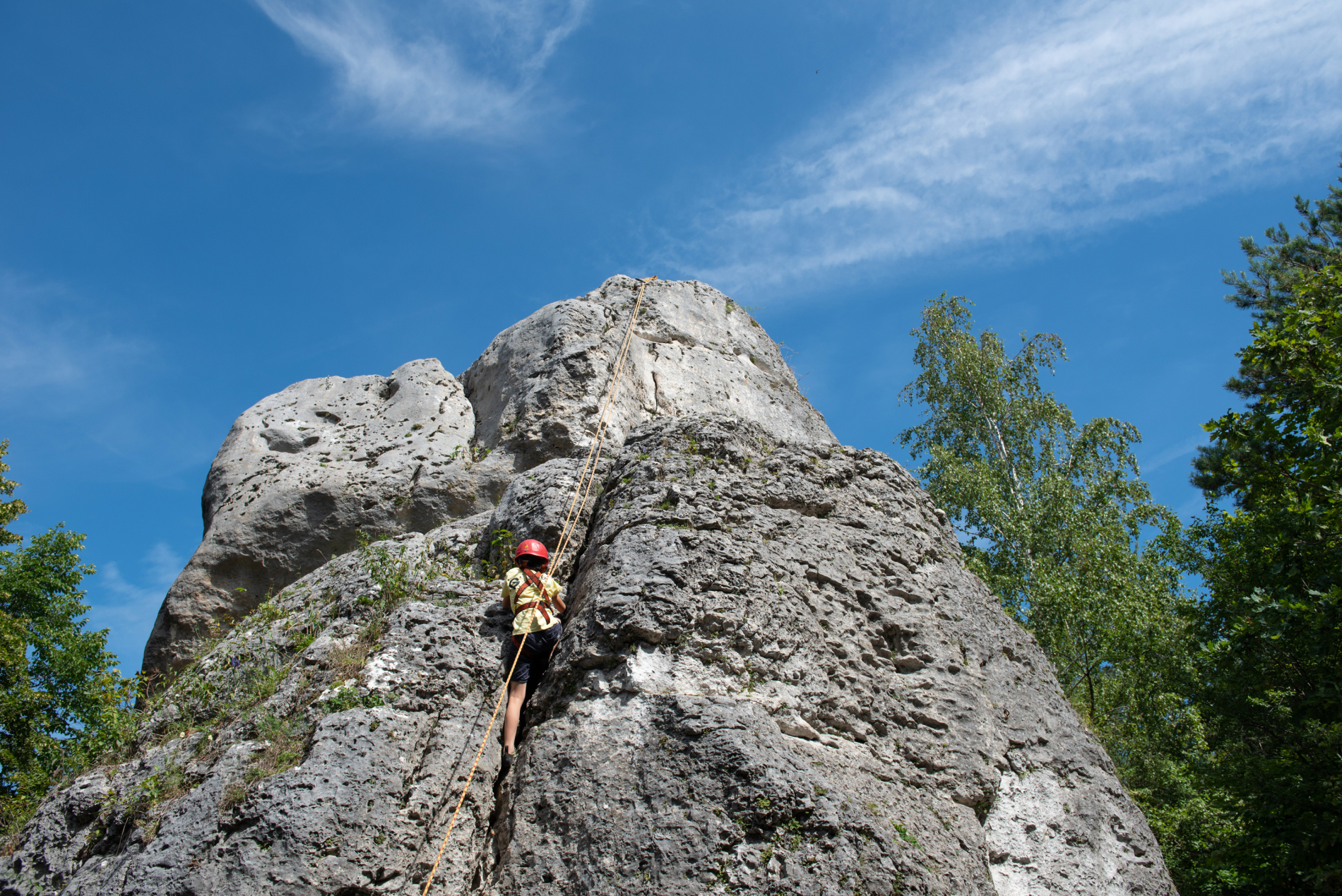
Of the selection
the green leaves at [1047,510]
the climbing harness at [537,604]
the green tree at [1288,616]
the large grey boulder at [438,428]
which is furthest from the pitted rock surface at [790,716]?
the green leaves at [1047,510]

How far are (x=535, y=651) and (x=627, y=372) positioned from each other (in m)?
5.31

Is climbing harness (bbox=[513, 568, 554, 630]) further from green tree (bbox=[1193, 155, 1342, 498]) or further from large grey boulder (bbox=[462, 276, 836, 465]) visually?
green tree (bbox=[1193, 155, 1342, 498])

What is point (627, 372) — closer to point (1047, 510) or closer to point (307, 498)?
point (307, 498)

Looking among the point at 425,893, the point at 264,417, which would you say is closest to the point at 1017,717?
the point at 425,893

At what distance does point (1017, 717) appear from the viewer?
7.09m

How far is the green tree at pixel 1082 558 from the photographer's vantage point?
14680 millimetres

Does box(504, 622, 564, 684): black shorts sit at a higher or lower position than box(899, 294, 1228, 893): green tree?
lower

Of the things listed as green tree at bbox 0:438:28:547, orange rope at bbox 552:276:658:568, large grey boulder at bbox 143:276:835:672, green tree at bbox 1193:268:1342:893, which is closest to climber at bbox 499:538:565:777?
orange rope at bbox 552:276:658:568

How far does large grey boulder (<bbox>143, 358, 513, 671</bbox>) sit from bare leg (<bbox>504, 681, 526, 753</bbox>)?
4.04 meters

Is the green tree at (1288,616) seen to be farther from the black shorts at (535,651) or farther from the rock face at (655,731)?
the black shorts at (535,651)

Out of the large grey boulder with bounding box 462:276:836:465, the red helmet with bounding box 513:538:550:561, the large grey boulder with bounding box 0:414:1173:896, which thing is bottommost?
the large grey boulder with bounding box 0:414:1173:896

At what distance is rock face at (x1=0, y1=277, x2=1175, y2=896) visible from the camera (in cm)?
525

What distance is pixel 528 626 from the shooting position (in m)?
6.87

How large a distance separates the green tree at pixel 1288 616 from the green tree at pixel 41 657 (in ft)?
50.4
